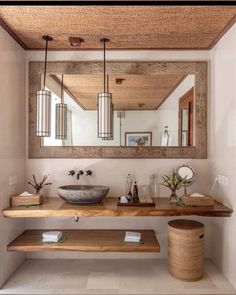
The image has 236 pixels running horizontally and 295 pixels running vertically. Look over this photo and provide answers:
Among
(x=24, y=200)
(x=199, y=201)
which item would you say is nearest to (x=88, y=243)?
(x=24, y=200)

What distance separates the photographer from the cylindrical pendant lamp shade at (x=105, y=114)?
2.88 m

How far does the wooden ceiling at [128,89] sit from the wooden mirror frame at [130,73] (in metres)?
0.06

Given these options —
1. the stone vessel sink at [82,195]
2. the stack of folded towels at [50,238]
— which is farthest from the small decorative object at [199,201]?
the stack of folded towels at [50,238]

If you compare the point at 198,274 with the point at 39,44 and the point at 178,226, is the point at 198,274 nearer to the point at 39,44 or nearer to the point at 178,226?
the point at 178,226

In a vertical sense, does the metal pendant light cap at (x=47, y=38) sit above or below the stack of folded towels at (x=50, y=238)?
above

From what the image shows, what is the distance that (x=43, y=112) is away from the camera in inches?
113

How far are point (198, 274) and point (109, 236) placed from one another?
0.97 m

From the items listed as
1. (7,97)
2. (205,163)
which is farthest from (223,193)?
(7,97)

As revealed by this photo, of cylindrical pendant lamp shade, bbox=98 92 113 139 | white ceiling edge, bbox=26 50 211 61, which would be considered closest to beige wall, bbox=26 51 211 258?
white ceiling edge, bbox=26 50 211 61

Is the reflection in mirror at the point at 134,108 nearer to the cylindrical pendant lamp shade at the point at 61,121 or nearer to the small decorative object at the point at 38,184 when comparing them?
the cylindrical pendant lamp shade at the point at 61,121

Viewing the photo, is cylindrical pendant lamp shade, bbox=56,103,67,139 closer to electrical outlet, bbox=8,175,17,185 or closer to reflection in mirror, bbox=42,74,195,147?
reflection in mirror, bbox=42,74,195,147

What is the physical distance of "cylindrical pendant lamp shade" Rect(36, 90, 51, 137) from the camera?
2.87m

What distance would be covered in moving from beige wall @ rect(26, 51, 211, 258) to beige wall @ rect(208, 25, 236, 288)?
0.67 feet

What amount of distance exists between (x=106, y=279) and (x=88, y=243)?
41 cm
